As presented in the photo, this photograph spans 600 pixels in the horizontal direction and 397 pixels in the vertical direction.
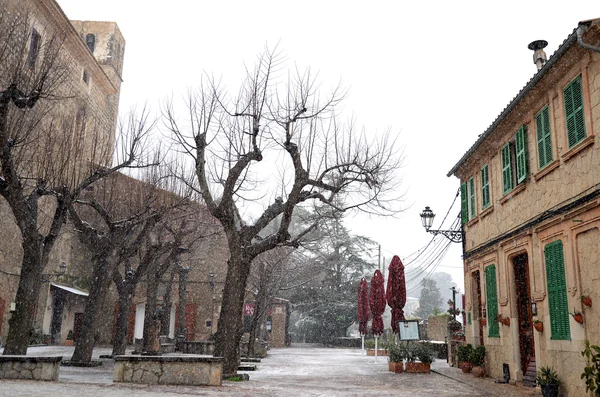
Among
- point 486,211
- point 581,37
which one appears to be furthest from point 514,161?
point 581,37

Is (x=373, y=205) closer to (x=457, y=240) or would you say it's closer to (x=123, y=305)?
(x=457, y=240)

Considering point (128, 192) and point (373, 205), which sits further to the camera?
point (128, 192)

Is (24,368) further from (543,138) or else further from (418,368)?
(543,138)

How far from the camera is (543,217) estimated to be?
10.4 m

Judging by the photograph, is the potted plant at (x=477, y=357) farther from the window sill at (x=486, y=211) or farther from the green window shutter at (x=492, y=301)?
the window sill at (x=486, y=211)

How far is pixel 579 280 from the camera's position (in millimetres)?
9078

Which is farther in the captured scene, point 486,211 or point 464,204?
point 464,204

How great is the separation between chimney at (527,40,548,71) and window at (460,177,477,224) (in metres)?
3.88

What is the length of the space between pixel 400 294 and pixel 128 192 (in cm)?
1032

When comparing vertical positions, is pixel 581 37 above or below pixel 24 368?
above

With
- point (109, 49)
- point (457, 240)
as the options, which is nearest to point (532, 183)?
point (457, 240)

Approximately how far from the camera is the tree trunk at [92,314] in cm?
1540

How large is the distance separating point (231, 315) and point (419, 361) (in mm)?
6389

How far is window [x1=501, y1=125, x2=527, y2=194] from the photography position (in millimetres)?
11571
